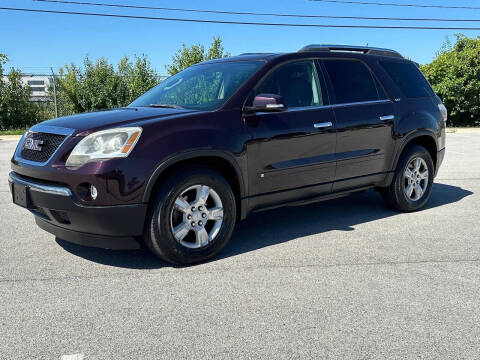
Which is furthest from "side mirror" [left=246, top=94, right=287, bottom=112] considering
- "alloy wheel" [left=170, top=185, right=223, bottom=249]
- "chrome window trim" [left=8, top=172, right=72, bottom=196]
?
"chrome window trim" [left=8, top=172, right=72, bottom=196]

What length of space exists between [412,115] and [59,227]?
416 centimetres

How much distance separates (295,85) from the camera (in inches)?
188

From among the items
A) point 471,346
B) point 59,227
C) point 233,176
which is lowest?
point 471,346

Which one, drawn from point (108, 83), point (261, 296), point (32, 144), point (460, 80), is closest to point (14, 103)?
point (108, 83)

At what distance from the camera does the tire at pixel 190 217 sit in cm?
380

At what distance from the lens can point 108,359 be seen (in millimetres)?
Answer: 2549

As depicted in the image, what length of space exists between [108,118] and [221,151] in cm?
99

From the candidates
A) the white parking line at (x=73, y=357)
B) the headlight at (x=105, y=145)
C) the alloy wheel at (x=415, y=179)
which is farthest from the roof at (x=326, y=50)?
the white parking line at (x=73, y=357)

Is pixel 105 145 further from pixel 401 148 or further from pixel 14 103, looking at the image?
pixel 14 103

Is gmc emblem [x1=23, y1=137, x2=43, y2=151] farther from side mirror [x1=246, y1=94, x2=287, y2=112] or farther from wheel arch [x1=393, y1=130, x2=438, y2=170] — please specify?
wheel arch [x1=393, y1=130, x2=438, y2=170]

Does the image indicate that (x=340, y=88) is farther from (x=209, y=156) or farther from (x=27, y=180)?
(x=27, y=180)

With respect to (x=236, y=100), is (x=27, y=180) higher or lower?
lower

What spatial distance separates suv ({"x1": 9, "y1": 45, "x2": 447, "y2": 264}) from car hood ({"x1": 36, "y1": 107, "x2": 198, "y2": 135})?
14 millimetres

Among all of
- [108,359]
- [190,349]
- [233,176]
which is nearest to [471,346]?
[190,349]
